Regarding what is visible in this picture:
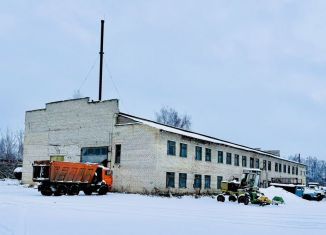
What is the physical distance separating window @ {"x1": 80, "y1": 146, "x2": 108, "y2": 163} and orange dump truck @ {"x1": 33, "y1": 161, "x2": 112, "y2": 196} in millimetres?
3544

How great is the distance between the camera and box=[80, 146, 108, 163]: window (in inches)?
1463

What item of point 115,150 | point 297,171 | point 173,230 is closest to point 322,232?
point 173,230

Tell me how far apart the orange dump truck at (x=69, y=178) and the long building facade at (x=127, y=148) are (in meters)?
2.83

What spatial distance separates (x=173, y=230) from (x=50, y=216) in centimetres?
505

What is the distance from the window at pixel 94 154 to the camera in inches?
1463

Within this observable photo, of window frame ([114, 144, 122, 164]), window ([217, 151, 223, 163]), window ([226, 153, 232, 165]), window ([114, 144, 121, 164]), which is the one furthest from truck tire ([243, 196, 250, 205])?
window ([226, 153, 232, 165])

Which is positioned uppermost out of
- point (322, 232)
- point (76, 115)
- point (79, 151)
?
point (76, 115)

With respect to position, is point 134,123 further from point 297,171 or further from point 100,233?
point 297,171

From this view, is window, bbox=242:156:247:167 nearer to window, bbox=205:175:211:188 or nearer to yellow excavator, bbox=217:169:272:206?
window, bbox=205:175:211:188

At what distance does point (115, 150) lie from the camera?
1441 inches

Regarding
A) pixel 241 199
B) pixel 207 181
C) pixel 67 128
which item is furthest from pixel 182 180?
pixel 67 128

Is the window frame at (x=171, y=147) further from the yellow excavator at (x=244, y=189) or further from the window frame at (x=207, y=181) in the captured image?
the yellow excavator at (x=244, y=189)

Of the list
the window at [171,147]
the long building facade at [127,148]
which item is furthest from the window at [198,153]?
the window at [171,147]

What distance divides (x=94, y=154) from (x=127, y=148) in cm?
383
